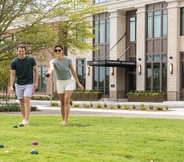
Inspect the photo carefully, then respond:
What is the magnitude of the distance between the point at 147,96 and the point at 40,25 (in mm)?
14083

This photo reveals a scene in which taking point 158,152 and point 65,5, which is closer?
point 158,152

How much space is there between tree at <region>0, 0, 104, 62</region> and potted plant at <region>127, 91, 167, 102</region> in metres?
11.5

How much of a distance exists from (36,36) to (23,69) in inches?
353

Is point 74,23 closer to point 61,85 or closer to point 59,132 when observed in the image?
point 61,85

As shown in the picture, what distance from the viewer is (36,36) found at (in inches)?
748

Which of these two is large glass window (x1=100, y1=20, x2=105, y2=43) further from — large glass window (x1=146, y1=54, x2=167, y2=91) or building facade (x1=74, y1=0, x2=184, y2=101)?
large glass window (x1=146, y1=54, x2=167, y2=91)

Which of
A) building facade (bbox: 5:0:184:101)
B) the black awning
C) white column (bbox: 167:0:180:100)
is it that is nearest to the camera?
white column (bbox: 167:0:180:100)

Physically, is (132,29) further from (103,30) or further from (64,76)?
(64,76)

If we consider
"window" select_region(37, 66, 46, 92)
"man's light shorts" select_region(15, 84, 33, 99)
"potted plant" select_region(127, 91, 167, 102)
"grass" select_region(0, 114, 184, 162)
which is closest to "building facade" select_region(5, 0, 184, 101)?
"potted plant" select_region(127, 91, 167, 102)

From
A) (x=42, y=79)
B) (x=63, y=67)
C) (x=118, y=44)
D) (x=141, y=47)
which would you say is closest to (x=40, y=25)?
(x=63, y=67)

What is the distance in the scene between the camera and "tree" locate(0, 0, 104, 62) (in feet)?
61.0

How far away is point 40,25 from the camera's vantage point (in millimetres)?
19484

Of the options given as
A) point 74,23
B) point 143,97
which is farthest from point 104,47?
point 74,23

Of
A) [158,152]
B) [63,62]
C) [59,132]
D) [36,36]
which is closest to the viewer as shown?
[158,152]
